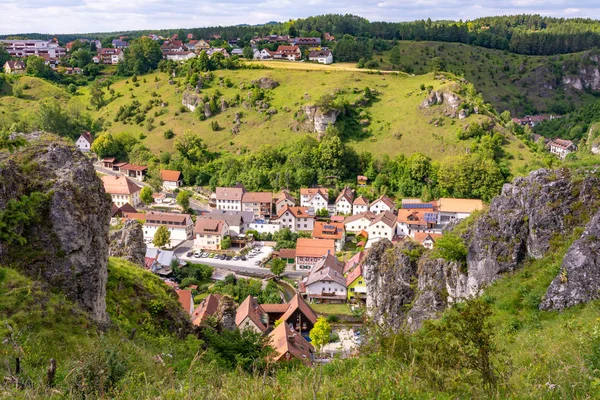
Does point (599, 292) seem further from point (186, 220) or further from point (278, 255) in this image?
point (186, 220)

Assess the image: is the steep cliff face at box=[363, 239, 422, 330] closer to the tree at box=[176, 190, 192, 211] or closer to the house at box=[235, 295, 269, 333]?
the house at box=[235, 295, 269, 333]

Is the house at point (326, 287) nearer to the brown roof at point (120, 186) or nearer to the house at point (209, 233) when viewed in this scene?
the house at point (209, 233)

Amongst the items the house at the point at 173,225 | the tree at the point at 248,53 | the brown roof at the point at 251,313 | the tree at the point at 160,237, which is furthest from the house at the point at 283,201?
the tree at the point at 248,53

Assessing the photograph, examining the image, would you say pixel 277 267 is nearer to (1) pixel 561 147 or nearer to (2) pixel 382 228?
(2) pixel 382 228

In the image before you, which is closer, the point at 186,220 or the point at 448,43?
the point at 186,220

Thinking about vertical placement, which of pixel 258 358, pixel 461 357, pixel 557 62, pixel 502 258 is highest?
pixel 557 62

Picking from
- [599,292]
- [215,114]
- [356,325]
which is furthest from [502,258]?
[215,114]

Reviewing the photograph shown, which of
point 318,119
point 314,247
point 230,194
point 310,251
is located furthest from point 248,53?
point 310,251
